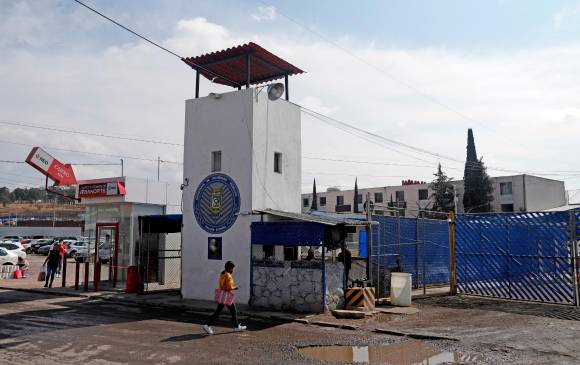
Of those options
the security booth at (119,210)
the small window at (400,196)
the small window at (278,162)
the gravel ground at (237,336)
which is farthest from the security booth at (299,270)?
the small window at (400,196)

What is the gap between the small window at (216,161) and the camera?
1709 cm

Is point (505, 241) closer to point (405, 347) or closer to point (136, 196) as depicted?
point (405, 347)

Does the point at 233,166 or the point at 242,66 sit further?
the point at 242,66

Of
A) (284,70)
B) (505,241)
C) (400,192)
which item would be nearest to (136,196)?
(284,70)

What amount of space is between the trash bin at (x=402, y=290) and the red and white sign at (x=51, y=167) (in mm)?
15815

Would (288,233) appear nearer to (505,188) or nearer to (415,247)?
(415,247)

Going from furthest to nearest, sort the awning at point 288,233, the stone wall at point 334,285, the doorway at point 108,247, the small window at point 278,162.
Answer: the doorway at point 108,247
the small window at point 278,162
the stone wall at point 334,285
the awning at point 288,233

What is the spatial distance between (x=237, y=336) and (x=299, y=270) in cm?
373

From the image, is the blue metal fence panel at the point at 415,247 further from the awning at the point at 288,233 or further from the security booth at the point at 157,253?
the security booth at the point at 157,253

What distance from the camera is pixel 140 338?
35.0 feet

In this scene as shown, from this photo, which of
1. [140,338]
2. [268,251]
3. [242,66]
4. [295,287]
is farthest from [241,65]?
[140,338]

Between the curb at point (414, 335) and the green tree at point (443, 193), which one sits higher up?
the green tree at point (443, 193)

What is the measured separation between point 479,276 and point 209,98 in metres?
10.9

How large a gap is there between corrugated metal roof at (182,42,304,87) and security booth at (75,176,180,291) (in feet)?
21.0
